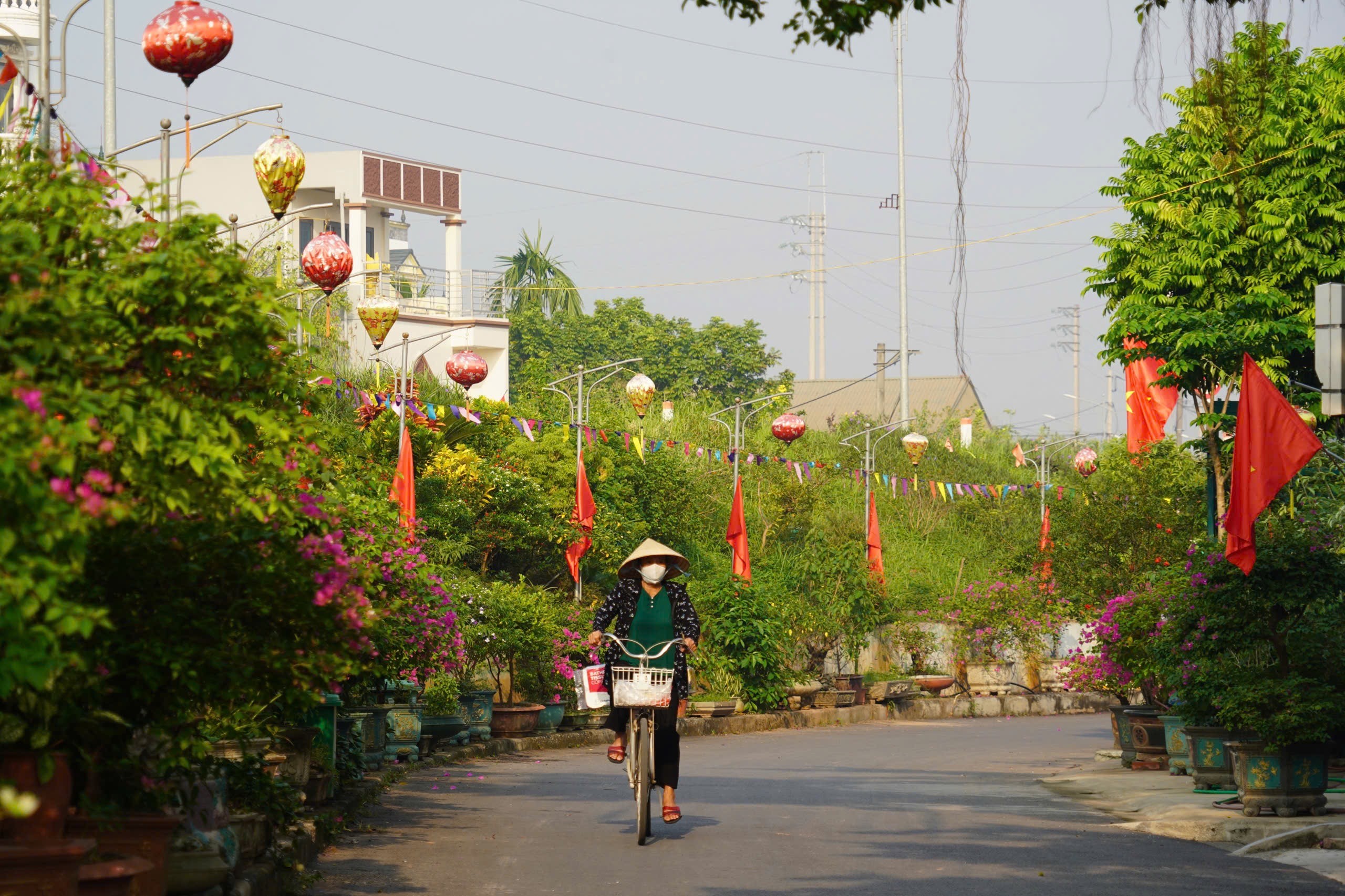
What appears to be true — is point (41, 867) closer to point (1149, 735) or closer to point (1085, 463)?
point (1149, 735)

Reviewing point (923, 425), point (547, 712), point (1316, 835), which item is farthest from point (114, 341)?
point (923, 425)

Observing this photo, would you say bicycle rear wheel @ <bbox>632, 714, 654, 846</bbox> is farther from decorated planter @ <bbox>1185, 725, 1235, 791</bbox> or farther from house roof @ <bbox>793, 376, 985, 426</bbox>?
house roof @ <bbox>793, 376, 985, 426</bbox>

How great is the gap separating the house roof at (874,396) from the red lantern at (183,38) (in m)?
64.2

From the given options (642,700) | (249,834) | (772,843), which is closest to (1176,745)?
(772,843)

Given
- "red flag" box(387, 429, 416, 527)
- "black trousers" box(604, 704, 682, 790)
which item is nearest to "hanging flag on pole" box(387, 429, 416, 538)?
"red flag" box(387, 429, 416, 527)

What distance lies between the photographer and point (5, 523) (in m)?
3.59

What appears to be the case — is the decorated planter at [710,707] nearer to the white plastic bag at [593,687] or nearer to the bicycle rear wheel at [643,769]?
the white plastic bag at [593,687]

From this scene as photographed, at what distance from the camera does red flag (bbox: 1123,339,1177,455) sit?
84.7ft

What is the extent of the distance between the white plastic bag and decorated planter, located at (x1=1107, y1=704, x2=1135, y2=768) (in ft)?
27.7

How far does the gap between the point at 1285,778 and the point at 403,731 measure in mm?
9153

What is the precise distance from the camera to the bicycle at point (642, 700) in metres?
10.5

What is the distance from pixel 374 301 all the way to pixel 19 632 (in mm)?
15701

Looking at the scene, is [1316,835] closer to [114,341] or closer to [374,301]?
[114,341]

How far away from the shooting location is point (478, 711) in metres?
20.4
